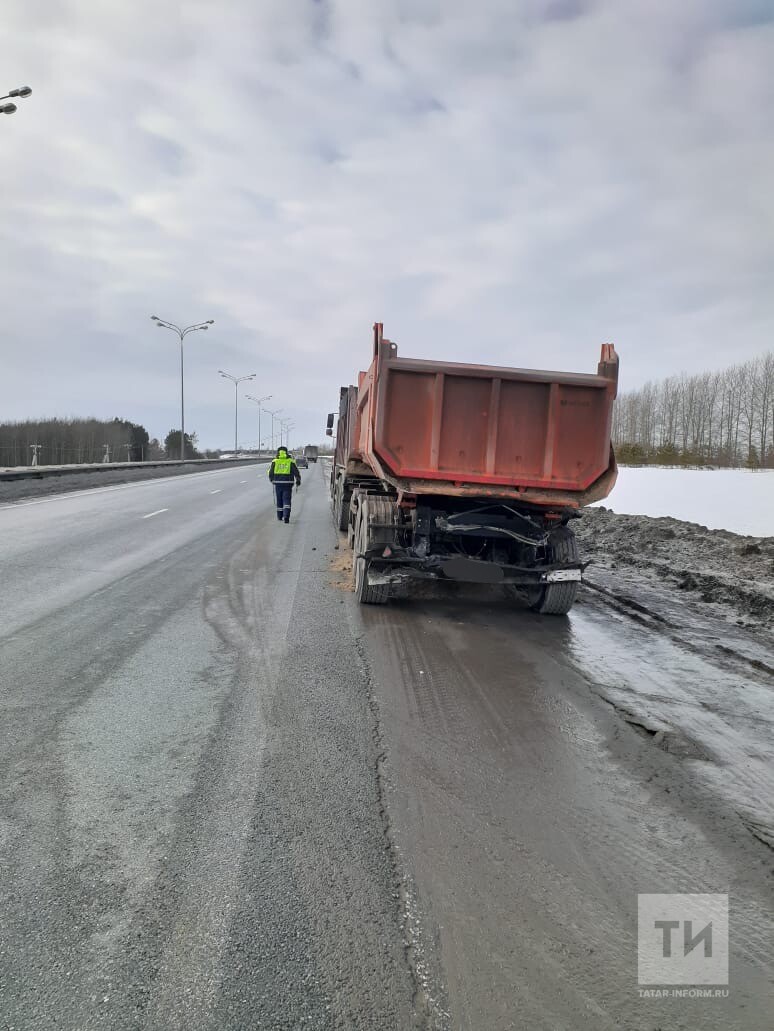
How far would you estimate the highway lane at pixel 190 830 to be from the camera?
201 centimetres

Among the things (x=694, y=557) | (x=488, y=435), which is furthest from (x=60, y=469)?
(x=488, y=435)

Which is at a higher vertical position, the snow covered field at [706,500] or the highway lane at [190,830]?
the snow covered field at [706,500]

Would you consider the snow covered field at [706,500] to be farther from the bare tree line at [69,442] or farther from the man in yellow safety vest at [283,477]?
the bare tree line at [69,442]

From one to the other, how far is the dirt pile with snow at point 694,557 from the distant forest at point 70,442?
173 ft

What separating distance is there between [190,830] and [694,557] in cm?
1073

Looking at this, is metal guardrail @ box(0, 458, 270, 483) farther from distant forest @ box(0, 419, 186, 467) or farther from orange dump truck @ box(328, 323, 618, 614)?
orange dump truck @ box(328, 323, 618, 614)

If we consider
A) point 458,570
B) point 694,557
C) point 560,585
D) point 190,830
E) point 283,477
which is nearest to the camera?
point 190,830

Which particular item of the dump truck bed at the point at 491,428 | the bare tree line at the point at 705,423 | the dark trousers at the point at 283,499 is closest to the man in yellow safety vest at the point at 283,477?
the dark trousers at the point at 283,499

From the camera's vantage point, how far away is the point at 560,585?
24.1 ft

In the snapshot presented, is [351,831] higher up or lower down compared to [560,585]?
lower down

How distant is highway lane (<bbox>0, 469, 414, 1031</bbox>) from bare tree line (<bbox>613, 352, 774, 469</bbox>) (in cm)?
4336

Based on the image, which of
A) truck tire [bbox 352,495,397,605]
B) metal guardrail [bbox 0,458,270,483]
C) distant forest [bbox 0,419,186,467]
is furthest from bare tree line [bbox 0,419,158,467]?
truck tire [bbox 352,495,397,605]

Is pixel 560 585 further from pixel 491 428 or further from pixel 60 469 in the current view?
pixel 60 469

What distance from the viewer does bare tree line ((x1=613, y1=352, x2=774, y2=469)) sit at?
51.7 meters
